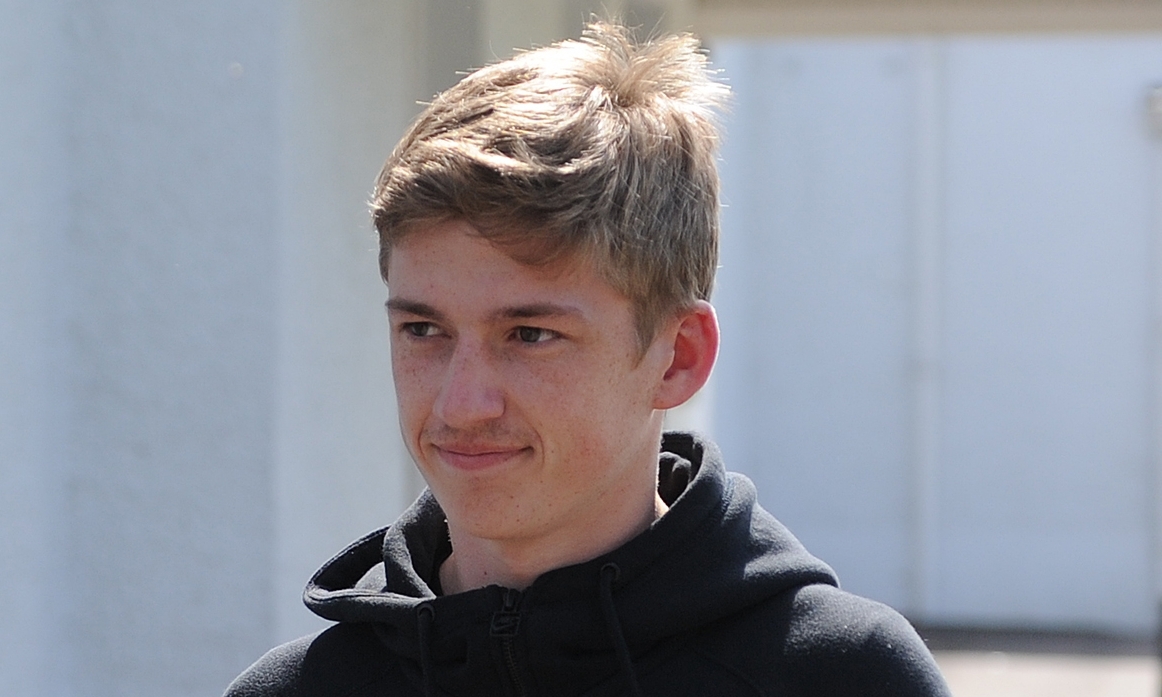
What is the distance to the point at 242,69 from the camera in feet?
9.55

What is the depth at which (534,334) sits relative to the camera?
1.50m

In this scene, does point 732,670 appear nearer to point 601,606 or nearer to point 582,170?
point 601,606

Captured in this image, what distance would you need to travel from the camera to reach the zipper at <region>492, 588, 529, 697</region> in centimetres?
153

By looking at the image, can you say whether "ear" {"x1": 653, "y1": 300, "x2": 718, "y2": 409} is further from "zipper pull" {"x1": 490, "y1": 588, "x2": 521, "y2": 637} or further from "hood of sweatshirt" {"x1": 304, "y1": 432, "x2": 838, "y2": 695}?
"zipper pull" {"x1": 490, "y1": 588, "x2": 521, "y2": 637}

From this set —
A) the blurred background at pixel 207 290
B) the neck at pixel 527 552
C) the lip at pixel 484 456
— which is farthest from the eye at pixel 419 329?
the blurred background at pixel 207 290

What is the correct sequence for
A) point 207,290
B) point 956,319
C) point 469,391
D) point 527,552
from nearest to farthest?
point 469,391 → point 527,552 → point 207,290 → point 956,319

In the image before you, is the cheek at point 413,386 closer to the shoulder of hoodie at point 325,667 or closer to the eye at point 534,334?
the eye at point 534,334

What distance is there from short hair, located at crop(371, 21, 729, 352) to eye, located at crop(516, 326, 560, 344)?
67 millimetres

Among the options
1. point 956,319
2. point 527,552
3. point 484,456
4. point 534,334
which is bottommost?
point 956,319

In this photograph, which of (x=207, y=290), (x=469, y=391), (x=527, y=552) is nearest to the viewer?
(x=469, y=391)

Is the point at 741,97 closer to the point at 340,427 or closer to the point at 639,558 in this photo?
the point at 340,427

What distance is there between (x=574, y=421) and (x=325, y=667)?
1.43ft

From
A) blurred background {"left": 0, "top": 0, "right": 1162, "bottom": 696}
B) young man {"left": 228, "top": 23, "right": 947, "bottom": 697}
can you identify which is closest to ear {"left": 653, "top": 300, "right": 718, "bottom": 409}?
young man {"left": 228, "top": 23, "right": 947, "bottom": 697}

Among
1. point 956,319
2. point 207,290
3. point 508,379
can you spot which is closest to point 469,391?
point 508,379
